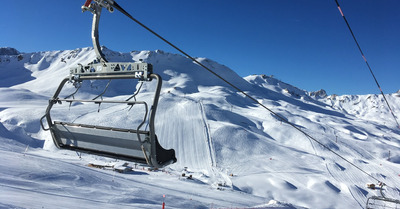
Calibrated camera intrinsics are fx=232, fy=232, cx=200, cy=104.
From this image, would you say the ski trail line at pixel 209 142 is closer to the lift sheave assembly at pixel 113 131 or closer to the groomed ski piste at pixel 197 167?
the groomed ski piste at pixel 197 167

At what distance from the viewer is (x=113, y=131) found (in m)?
3.37

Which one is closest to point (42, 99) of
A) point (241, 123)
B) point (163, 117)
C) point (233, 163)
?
point (163, 117)

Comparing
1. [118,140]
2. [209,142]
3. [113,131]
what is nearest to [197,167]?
[209,142]

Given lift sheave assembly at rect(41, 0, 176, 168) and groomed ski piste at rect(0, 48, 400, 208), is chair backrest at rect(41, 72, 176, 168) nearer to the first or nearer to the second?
lift sheave assembly at rect(41, 0, 176, 168)

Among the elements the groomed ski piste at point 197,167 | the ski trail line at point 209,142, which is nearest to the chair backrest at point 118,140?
the groomed ski piste at point 197,167

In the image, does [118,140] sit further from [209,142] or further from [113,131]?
[209,142]

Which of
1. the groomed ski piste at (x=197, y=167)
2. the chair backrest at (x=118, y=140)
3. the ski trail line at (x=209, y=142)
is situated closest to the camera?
the chair backrest at (x=118, y=140)

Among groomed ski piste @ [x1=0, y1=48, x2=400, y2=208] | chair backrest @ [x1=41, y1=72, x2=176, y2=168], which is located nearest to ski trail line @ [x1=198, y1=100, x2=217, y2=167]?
groomed ski piste @ [x1=0, y1=48, x2=400, y2=208]

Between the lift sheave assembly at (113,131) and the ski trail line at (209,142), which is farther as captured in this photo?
the ski trail line at (209,142)

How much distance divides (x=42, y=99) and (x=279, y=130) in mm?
62708

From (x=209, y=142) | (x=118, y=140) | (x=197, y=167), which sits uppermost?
(x=209, y=142)

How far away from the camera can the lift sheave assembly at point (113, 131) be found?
3078mm

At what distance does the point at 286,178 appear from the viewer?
26.2 m

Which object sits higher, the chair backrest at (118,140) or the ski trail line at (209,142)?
the ski trail line at (209,142)
